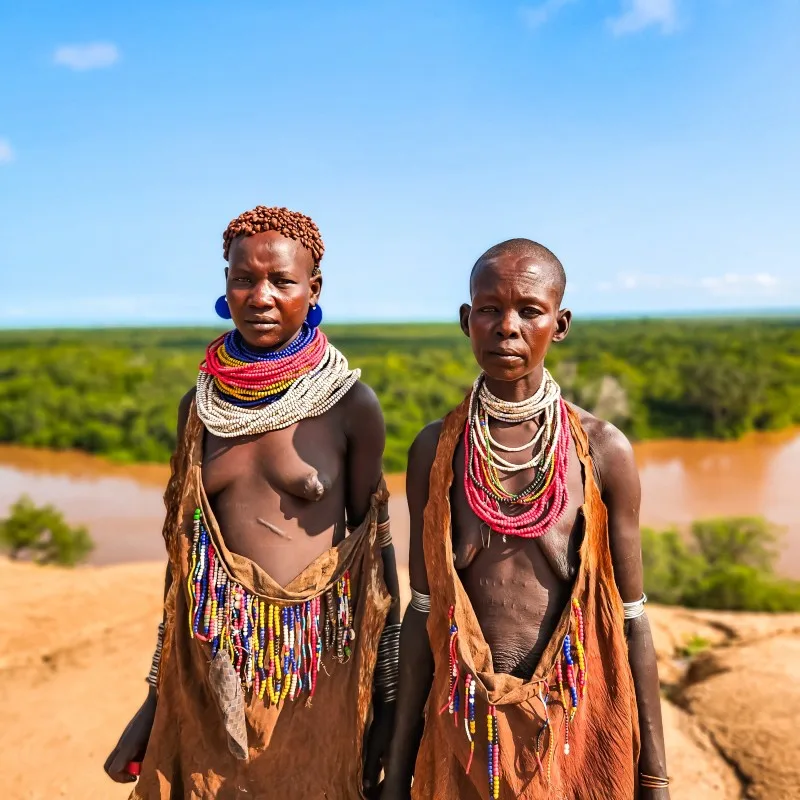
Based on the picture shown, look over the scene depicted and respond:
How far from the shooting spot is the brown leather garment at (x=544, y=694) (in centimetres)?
171

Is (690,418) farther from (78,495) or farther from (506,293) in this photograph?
(506,293)

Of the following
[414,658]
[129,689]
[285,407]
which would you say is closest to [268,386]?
[285,407]

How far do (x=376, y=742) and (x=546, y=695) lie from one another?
62 centimetres

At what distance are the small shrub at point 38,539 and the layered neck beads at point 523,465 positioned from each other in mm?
7938

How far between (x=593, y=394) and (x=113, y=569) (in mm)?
17726

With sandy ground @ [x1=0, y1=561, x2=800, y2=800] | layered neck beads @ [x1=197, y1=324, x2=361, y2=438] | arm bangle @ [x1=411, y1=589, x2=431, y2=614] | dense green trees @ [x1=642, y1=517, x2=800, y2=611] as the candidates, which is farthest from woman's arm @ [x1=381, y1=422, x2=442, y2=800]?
dense green trees @ [x1=642, y1=517, x2=800, y2=611]

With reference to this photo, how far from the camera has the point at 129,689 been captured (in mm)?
4492

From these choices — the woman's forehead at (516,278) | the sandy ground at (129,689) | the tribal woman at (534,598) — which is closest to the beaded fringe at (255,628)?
the tribal woman at (534,598)

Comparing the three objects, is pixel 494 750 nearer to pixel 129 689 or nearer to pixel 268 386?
pixel 268 386

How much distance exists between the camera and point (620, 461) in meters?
1.76

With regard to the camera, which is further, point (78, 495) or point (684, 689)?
point (78, 495)

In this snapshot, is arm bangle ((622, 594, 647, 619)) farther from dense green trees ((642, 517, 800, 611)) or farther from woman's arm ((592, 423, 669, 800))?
dense green trees ((642, 517, 800, 611))

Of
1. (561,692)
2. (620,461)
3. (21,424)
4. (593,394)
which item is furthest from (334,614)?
(21,424)

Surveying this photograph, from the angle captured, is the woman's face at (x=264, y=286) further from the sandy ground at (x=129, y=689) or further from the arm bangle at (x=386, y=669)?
the sandy ground at (x=129, y=689)
